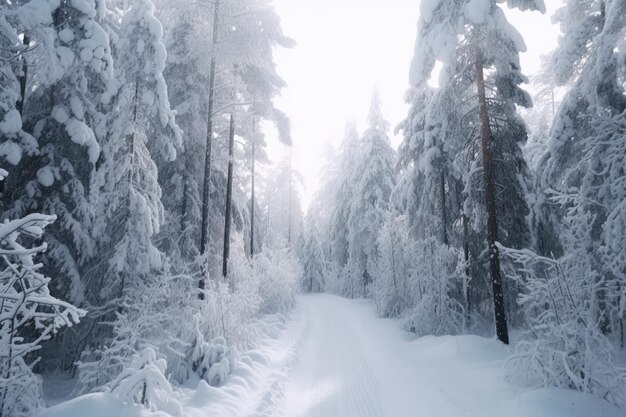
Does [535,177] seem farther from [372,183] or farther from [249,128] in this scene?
[372,183]

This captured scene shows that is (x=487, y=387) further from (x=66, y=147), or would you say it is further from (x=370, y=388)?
(x=66, y=147)

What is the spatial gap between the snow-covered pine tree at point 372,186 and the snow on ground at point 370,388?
17.2 metres

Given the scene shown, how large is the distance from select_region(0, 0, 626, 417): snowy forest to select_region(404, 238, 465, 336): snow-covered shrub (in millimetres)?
89

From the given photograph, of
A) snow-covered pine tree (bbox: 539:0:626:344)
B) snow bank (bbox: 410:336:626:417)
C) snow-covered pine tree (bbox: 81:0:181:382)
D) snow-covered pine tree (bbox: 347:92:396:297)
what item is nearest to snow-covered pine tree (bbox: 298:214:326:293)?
snow-covered pine tree (bbox: 347:92:396:297)

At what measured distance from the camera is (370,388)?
7688mm

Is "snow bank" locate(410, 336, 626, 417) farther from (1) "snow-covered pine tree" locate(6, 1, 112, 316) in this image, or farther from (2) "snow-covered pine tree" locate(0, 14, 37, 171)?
(2) "snow-covered pine tree" locate(0, 14, 37, 171)

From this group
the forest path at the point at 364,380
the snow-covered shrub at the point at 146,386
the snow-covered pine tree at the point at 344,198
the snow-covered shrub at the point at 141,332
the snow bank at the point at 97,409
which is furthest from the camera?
the snow-covered pine tree at the point at 344,198

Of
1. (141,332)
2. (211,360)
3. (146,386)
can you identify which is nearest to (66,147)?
(141,332)

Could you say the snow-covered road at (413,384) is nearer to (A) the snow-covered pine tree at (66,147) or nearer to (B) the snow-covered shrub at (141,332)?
(B) the snow-covered shrub at (141,332)

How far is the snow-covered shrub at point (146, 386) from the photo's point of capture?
14.9 feet

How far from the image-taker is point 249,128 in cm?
1756

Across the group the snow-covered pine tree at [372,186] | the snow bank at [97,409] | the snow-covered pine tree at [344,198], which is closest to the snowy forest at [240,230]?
the snow bank at [97,409]

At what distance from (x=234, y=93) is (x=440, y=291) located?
11.3 m

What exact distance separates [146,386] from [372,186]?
26.4 meters
